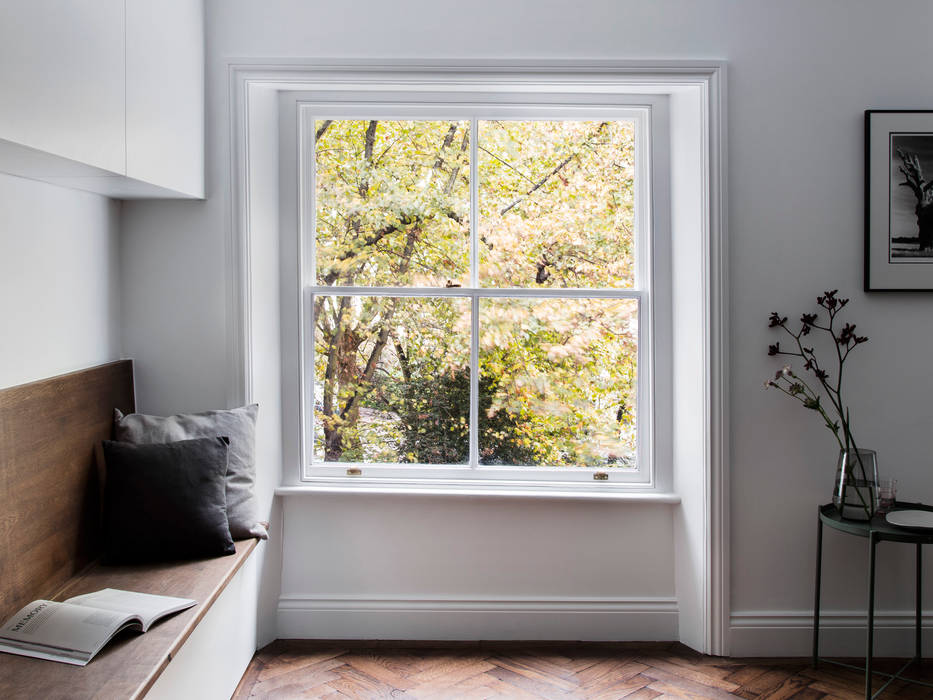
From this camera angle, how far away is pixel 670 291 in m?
2.71

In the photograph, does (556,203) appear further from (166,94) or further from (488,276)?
(166,94)

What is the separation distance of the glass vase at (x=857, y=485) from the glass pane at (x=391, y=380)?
1.34 meters

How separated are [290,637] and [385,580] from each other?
420 millimetres

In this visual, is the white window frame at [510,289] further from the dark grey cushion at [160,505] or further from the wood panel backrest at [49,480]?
the wood panel backrest at [49,480]

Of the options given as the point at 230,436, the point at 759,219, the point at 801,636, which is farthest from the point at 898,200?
the point at 230,436

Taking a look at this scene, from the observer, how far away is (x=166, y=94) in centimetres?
205

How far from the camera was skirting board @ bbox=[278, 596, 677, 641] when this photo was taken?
265cm

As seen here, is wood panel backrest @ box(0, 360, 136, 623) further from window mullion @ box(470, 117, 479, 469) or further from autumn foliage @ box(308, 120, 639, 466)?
window mullion @ box(470, 117, 479, 469)

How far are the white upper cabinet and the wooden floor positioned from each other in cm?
168

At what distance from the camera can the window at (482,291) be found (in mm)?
2740

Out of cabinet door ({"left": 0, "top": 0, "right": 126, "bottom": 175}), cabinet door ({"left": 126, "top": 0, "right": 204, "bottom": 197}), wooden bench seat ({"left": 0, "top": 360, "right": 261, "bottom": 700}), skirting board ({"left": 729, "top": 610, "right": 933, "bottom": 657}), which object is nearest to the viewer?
cabinet door ({"left": 0, "top": 0, "right": 126, "bottom": 175})

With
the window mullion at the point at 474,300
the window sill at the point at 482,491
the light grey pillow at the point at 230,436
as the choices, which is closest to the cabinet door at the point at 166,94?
the light grey pillow at the point at 230,436

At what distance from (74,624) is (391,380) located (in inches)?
57.2

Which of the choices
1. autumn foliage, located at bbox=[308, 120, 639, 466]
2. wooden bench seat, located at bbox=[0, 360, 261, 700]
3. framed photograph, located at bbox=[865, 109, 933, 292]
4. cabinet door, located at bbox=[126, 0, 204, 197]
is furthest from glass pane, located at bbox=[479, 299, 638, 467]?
cabinet door, located at bbox=[126, 0, 204, 197]
